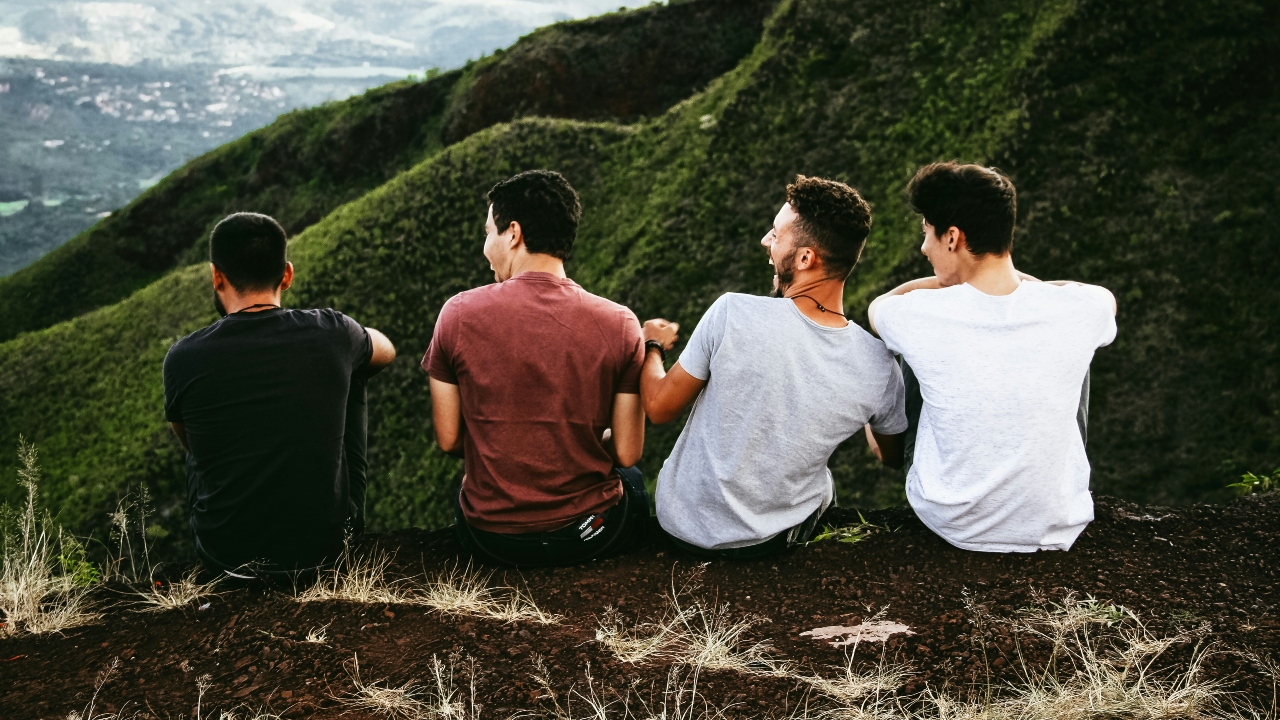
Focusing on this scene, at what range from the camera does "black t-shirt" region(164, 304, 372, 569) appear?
13.3 ft

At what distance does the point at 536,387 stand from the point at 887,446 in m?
1.81

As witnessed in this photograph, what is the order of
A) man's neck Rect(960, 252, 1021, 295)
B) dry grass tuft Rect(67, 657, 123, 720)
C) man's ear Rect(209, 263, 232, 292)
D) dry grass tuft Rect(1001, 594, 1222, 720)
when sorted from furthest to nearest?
man's ear Rect(209, 263, 232, 292) < man's neck Rect(960, 252, 1021, 295) < dry grass tuft Rect(67, 657, 123, 720) < dry grass tuft Rect(1001, 594, 1222, 720)

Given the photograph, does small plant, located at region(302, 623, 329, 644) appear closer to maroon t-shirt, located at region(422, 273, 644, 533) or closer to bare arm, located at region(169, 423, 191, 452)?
maroon t-shirt, located at region(422, 273, 644, 533)

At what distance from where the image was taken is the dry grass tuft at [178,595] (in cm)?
434

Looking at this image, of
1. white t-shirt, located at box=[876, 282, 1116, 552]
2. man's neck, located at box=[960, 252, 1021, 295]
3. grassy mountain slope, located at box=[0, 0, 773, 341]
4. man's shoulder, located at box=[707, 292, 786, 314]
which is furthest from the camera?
grassy mountain slope, located at box=[0, 0, 773, 341]

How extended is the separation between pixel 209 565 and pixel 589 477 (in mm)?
2054

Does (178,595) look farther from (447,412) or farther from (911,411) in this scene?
(911,411)

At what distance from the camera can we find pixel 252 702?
132 inches

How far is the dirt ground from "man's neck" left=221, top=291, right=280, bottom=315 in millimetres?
1424

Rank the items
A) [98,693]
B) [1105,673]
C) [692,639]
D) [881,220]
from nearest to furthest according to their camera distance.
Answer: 1. [1105,673]
2. [98,693]
3. [692,639]
4. [881,220]

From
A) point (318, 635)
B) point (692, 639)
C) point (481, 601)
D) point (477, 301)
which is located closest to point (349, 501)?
point (318, 635)

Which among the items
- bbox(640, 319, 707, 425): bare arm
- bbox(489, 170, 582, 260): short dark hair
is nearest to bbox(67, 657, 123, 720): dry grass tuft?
bbox(640, 319, 707, 425): bare arm

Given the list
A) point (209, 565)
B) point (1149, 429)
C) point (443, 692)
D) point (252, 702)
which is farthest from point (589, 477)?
point (1149, 429)

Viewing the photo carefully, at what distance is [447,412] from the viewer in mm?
4309
